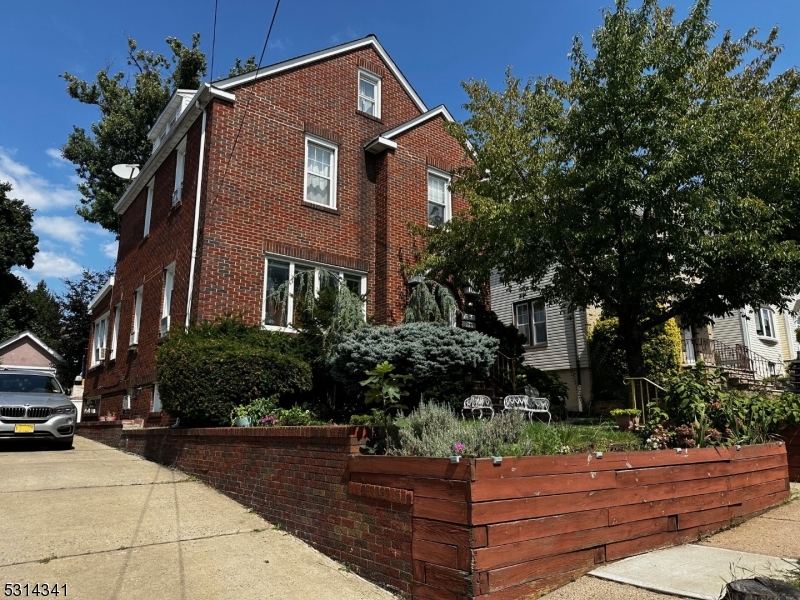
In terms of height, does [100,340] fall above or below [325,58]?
below

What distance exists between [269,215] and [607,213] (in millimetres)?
6888

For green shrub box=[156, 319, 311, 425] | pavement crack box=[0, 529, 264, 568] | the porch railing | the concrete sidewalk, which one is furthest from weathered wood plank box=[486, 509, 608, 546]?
the porch railing

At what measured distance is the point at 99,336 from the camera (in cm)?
2031

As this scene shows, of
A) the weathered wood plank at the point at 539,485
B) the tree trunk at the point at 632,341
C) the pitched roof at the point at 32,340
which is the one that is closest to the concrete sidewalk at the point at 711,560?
the weathered wood plank at the point at 539,485

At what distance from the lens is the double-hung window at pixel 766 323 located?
24.8 m

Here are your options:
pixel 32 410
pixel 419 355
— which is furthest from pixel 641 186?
pixel 32 410

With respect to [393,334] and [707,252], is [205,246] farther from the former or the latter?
[707,252]

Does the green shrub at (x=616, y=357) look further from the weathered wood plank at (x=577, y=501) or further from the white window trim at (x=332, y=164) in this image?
the weathered wood plank at (x=577, y=501)

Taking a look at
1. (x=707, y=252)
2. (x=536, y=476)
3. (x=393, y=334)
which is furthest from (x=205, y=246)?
(x=707, y=252)

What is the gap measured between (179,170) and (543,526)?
12.6 metres

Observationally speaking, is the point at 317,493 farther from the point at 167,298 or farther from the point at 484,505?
the point at 167,298

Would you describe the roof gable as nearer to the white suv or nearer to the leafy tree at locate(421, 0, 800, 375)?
the leafy tree at locate(421, 0, 800, 375)

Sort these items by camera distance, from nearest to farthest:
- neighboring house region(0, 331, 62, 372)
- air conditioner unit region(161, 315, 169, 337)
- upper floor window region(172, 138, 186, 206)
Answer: air conditioner unit region(161, 315, 169, 337), upper floor window region(172, 138, 186, 206), neighboring house region(0, 331, 62, 372)

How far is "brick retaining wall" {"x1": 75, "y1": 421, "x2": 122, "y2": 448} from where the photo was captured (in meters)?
12.7
